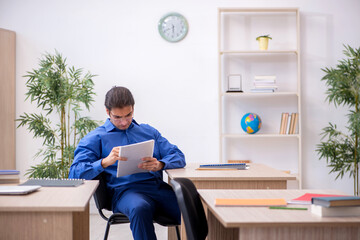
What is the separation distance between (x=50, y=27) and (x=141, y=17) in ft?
3.67

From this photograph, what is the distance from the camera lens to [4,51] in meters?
5.27

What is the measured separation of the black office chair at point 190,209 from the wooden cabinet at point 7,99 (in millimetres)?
3815

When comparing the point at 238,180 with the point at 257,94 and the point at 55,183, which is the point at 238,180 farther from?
the point at 257,94

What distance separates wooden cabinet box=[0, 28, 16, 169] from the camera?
17.3 feet

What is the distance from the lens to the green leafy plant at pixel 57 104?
15.9ft

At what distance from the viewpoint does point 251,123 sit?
5.31 metres

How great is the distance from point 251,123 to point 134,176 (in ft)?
8.37

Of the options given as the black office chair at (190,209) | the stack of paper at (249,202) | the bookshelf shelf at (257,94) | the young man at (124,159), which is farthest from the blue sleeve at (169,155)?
the bookshelf shelf at (257,94)

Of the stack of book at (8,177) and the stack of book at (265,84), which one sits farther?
the stack of book at (265,84)

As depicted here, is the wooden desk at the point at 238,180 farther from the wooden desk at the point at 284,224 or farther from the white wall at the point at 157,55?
the white wall at the point at 157,55

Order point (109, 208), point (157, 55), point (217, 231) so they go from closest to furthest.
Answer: point (217, 231), point (109, 208), point (157, 55)

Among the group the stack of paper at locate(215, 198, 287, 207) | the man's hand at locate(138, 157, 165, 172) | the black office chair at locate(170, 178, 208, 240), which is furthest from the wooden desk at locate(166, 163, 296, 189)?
the stack of paper at locate(215, 198, 287, 207)

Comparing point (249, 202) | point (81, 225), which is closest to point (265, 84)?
point (81, 225)

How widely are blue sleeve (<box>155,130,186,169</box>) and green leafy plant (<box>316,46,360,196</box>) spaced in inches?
98.4
